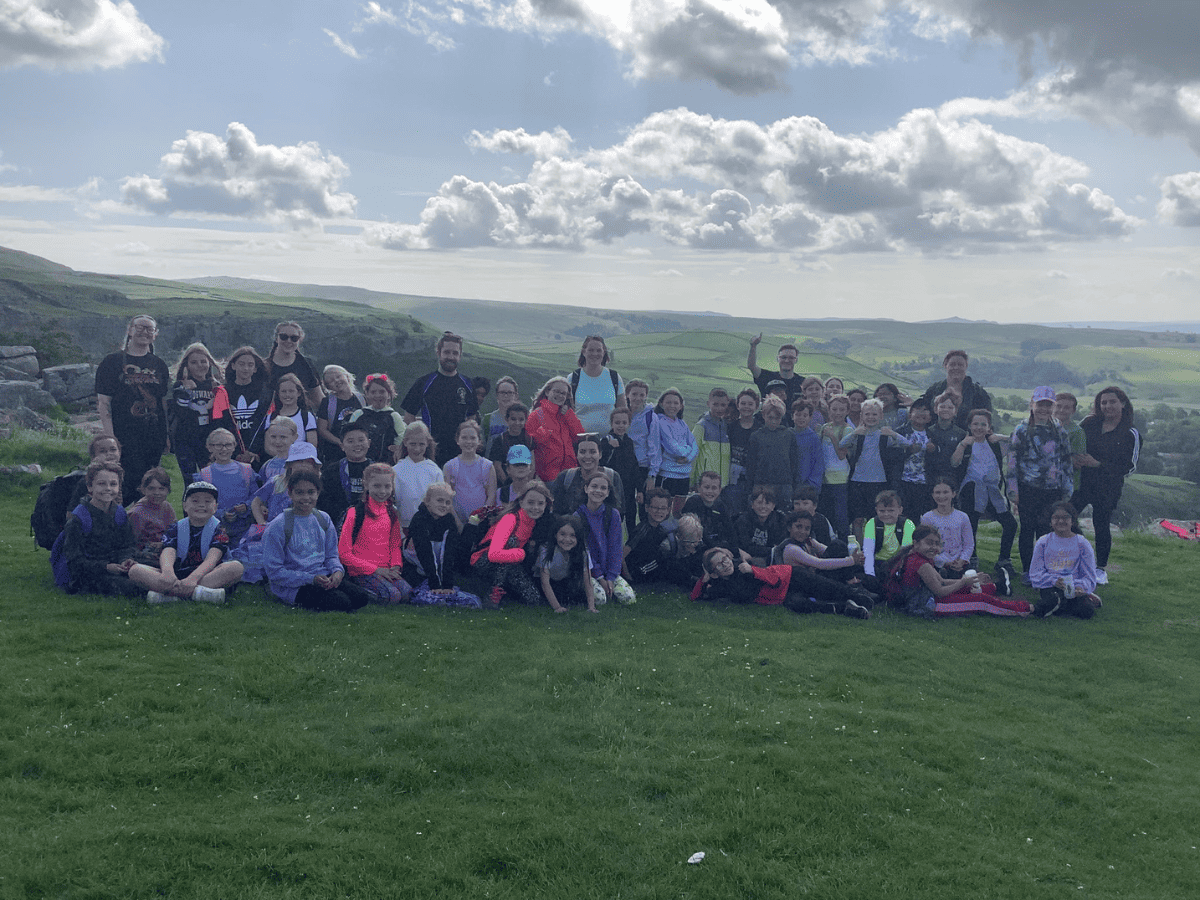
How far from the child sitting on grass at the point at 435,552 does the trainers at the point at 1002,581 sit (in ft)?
25.1

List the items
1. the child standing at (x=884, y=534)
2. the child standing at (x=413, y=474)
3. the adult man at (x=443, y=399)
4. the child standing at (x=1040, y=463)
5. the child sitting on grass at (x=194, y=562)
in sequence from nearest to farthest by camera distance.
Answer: the child sitting on grass at (x=194, y=562) → the child standing at (x=413, y=474) → the child standing at (x=884, y=534) → the adult man at (x=443, y=399) → the child standing at (x=1040, y=463)

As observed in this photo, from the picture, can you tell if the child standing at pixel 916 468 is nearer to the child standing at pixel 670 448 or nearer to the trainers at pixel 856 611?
the trainers at pixel 856 611

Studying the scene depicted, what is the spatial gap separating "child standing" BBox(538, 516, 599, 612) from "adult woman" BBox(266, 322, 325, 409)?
4.03 m

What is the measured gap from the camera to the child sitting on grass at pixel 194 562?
912 cm

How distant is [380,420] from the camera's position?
1091 centimetres

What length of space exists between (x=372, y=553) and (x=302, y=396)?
8.58ft

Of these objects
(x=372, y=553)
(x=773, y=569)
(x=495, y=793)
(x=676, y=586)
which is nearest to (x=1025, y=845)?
(x=495, y=793)

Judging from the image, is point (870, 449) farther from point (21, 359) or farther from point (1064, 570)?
point (21, 359)

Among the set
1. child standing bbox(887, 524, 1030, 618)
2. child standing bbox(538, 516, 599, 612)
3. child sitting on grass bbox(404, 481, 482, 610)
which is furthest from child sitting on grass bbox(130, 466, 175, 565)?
child standing bbox(887, 524, 1030, 618)

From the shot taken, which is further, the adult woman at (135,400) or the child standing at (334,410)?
the child standing at (334,410)

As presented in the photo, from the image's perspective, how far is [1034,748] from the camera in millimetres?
6871

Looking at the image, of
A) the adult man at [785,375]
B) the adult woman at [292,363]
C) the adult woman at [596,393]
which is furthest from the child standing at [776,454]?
the adult woman at [292,363]

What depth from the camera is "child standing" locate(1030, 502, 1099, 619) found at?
1098 centimetres

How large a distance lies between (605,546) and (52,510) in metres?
6.78
